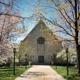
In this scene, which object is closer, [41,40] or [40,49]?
[40,49]

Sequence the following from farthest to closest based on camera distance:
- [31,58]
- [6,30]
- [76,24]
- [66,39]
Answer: [31,58] → [6,30] → [66,39] → [76,24]

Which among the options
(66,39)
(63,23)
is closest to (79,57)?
(66,39)

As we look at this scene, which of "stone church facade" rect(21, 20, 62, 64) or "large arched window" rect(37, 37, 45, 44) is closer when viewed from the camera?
"stone church facade" rect(21, 20, 62, 64)

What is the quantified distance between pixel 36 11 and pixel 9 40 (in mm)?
7024

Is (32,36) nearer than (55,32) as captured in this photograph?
No

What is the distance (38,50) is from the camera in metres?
59.0

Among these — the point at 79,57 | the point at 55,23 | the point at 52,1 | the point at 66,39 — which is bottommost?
the point at 79,57

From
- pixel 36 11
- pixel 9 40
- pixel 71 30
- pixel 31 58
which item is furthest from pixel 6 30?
pixel 31 58

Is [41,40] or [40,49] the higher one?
[41,40]

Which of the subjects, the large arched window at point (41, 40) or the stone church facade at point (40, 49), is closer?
the stone church facade at point (40, 49)

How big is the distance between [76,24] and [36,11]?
11.8 ft

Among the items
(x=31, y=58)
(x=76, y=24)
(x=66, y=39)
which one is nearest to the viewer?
(x=76, y=24)

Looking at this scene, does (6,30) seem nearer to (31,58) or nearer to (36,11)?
(36,11)

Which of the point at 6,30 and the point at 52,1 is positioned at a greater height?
the point at 52,1
